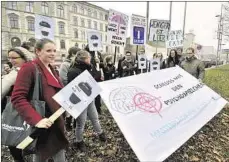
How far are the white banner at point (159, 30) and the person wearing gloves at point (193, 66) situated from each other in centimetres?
275

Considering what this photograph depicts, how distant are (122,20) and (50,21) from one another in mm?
2339

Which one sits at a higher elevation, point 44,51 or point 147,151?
point 44,51

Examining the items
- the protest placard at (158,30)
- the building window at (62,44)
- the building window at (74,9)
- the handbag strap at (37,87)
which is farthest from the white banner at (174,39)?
the building window at (74,9)

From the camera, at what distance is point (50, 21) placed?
641 cm

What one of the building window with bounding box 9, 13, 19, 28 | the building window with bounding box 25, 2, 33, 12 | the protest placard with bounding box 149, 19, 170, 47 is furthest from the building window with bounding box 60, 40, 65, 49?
the protest placard with bounding box 149, 19, 170, 47

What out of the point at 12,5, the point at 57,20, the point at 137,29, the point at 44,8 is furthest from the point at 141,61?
the point at 57,20

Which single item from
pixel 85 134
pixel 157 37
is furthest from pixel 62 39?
pixel 85 134

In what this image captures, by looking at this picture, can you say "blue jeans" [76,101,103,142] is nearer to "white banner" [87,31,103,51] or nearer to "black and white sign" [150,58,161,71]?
"white banner" [87,31,103,51]

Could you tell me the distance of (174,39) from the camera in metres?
9.97

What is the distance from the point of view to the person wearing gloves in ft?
21.9

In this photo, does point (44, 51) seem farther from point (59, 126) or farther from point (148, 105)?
point (148, 105)

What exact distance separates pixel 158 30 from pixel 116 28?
87.7 inches

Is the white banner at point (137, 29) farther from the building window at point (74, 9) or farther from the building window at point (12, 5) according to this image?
the building window at point (74, 9)

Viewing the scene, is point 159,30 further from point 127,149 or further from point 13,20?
point 13,20
